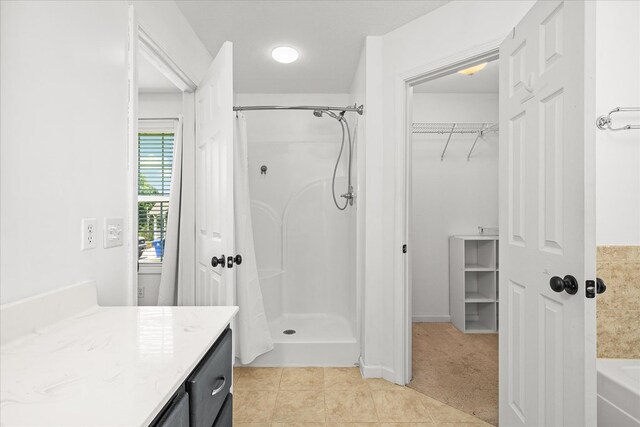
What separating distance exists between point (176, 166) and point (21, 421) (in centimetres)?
209

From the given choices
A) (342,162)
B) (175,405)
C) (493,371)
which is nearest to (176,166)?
(342,162)

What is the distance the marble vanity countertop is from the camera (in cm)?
52

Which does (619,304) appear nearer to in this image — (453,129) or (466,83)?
(453,129)

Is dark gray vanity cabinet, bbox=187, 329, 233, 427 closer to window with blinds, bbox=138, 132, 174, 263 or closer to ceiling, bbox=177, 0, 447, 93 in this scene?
ceiling, bbox=177, 0, 447, 93

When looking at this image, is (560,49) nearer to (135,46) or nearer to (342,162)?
(135,46)

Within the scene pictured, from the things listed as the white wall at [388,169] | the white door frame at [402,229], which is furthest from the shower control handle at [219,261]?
the white door frame at [402,229]

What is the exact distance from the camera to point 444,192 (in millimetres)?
3453

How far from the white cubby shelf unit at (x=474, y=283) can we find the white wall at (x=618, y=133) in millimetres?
1607

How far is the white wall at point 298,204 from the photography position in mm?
3219

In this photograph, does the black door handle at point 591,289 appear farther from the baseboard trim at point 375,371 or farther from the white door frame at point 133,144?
the white door frame at point 133,144

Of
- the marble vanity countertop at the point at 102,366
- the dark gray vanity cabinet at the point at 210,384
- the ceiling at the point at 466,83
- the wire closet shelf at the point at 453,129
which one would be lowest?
the dark gray vanity cabinet at the point at 210,384

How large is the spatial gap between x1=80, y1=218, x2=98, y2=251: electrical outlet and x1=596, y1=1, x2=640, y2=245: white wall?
2.18 m

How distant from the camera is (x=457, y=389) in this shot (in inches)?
82.8

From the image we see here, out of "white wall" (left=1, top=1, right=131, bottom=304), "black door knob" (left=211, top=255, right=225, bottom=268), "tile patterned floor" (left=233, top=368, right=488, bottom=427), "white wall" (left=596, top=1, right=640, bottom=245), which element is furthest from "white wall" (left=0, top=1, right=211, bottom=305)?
"white wall" (left=596, top=1, right=640, bottom=245)
